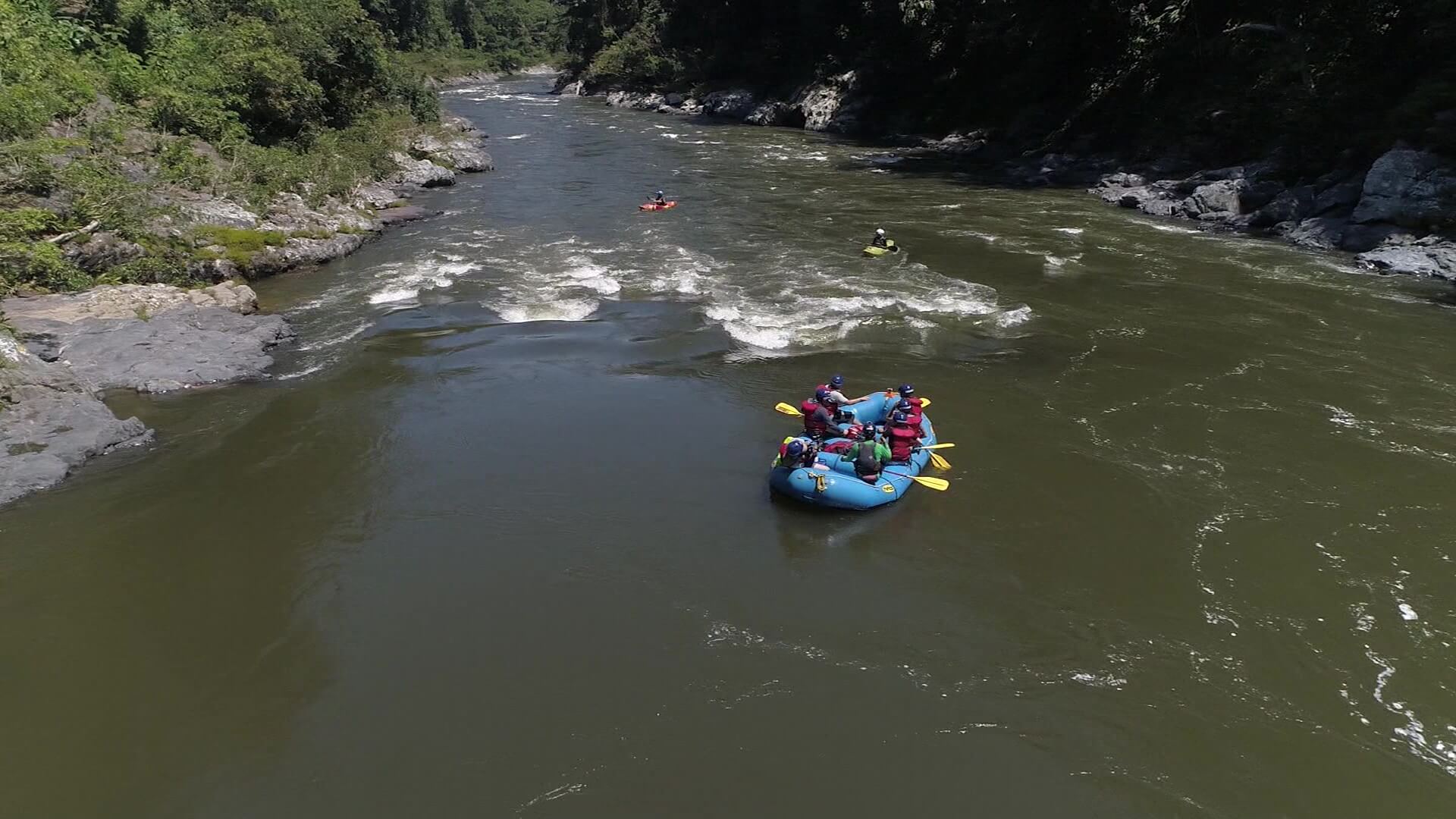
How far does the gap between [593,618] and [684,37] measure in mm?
61811

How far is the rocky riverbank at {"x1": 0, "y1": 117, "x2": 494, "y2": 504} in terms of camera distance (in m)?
10.2

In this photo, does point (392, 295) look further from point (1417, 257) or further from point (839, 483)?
point (1417, 257)

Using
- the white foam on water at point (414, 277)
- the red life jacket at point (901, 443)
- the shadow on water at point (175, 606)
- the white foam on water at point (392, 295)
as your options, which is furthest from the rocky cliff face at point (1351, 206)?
the shadow on water at point (175, 606)

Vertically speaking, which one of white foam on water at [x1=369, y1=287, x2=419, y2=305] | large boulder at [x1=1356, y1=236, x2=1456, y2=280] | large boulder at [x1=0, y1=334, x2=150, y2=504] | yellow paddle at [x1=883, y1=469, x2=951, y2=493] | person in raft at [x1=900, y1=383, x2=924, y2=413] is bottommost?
white foam on water at [x1=369, y1=287, x2=419, y2=305]

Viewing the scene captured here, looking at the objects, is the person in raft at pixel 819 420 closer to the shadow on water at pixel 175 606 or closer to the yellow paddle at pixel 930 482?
the yellow paddle at pixel 930 482

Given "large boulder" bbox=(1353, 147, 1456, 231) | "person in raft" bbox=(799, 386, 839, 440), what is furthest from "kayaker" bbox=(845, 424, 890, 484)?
"large boulder" bbox=(1353, 147, 1456, 231)

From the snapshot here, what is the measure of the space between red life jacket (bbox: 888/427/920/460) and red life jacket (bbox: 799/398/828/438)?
0.94 metres

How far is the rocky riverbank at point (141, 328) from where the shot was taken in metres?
10.2

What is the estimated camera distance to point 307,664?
7410 mm

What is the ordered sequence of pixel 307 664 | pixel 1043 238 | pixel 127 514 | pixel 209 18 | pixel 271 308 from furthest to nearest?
1. pixel 209 18
2. pixel 1043 238
3. pixel 271 308
4. pixel 127 514
5. pixel 307 664

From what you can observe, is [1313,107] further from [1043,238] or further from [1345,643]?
[1345,643]

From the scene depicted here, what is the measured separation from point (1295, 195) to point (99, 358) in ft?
82.4

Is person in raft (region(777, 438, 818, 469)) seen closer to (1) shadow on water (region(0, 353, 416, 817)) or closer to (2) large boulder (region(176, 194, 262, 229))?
(1) shadow on water (region(0, 353, 416, 817))

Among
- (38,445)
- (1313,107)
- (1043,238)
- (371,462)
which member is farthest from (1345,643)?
(1313,107)
